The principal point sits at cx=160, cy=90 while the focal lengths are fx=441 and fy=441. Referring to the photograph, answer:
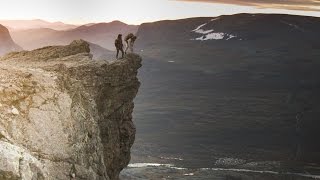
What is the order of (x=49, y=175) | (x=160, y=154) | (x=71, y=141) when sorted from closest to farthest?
(x=49, y=175) < (x=71, y=141) < (x=160, y=154)

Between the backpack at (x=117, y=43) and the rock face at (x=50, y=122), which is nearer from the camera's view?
the rock face at (x=50, y=122)

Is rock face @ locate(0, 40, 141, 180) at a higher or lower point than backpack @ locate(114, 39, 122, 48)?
lower

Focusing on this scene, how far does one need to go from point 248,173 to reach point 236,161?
2602 centimetres

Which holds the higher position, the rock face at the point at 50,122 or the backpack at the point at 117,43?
the backpack at the point at 117,43

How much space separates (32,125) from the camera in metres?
31.6

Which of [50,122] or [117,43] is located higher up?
[117,43]

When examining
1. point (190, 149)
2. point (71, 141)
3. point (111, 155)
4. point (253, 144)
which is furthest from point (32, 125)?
point (253, 144)

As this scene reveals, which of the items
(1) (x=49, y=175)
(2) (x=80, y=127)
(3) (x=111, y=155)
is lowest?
(3) (x=111, y=155)

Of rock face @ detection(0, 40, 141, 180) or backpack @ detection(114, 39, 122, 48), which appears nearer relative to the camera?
rock face @ detection(0, 40, 141, 180)

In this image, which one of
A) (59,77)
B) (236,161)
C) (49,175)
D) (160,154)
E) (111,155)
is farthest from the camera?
(160,154)

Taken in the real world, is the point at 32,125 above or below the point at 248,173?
above

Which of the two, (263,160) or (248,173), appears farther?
(263,160)

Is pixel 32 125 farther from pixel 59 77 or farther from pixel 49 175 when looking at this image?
pixel 59 77

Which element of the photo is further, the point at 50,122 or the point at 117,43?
the point at 117,43
